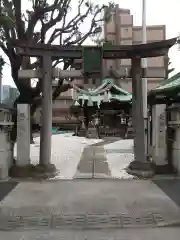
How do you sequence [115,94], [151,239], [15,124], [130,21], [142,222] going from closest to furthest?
[151,239]
[142,222]
[15,124]
[115,94]
[130,21]

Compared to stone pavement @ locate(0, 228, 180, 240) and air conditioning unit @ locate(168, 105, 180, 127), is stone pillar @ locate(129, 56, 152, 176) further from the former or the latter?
stone pavement @ locate(0, 228, 180, 240)

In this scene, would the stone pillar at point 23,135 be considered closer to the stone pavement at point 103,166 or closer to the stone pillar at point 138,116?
the stone pavement at point 103,166

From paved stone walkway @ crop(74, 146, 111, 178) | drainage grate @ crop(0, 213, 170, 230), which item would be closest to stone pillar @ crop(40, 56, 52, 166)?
paved stone walkway @ crop(74, 146, 111, 178)

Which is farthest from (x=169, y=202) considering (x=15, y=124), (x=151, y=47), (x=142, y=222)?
(x=15, y=124)

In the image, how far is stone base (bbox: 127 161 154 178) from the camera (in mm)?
10773

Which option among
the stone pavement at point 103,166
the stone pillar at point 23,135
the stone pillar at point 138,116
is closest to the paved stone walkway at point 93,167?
the stone pavement at point 103,166

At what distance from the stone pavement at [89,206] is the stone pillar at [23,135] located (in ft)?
5.62

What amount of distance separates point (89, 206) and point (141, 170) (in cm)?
404

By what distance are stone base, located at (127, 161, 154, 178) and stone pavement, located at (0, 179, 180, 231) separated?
0.99 meters

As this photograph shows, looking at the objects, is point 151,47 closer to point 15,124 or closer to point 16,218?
point 15,124

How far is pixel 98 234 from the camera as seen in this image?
5668 mm

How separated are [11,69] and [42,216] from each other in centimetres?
1352

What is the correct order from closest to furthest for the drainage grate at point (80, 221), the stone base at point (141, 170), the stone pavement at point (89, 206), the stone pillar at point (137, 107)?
the drainage grate at point (80, 221)
the stone pavement at point (89, 206)
the stone base at point (141, 170)
the stone pillar at point (137, 107)

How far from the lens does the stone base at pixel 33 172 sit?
35.6ft
